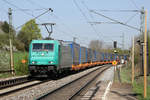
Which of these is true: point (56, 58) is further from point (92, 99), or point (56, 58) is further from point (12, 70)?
point (92, 99)

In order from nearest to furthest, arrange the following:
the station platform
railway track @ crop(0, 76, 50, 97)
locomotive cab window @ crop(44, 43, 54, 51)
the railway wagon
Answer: the station platform
railway track @ crop(0, 76, 50, 97)
the railway wagon
locomotive cab window @ crop(44, 43, 54, 51)

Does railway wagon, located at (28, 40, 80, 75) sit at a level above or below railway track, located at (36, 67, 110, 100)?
above

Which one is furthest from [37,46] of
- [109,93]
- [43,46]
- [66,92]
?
[109,93]

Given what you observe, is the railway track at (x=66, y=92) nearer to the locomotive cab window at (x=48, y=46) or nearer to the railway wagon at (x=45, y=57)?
the railway wagon at (x=45, y=57)

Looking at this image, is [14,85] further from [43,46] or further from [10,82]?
[43,46]

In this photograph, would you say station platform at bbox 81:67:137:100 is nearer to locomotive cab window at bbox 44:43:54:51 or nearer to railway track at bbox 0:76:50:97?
railway track at bbox 0:76:50:97

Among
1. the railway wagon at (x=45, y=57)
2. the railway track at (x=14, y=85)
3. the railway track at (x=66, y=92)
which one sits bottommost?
the railway track at (x=66, y=92)

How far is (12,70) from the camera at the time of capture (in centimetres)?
2541

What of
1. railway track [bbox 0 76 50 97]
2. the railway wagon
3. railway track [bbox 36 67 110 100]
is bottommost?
railway track [bbox 36 67 110 100]

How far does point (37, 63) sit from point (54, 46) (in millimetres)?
1973

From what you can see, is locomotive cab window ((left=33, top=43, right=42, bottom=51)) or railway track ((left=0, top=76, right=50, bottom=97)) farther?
locomotive cab window ((left=33, top=43, right=42, bottom=51))

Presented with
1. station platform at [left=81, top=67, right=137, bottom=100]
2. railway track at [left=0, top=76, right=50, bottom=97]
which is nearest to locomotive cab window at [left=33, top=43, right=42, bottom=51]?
railway track at [left=0, top=76, right=50, bottom=97]

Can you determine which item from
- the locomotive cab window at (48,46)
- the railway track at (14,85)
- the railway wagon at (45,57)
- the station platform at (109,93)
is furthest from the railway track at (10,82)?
the station platform at (109,93)

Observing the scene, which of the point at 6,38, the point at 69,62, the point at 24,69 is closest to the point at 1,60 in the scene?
the point at 24,69
